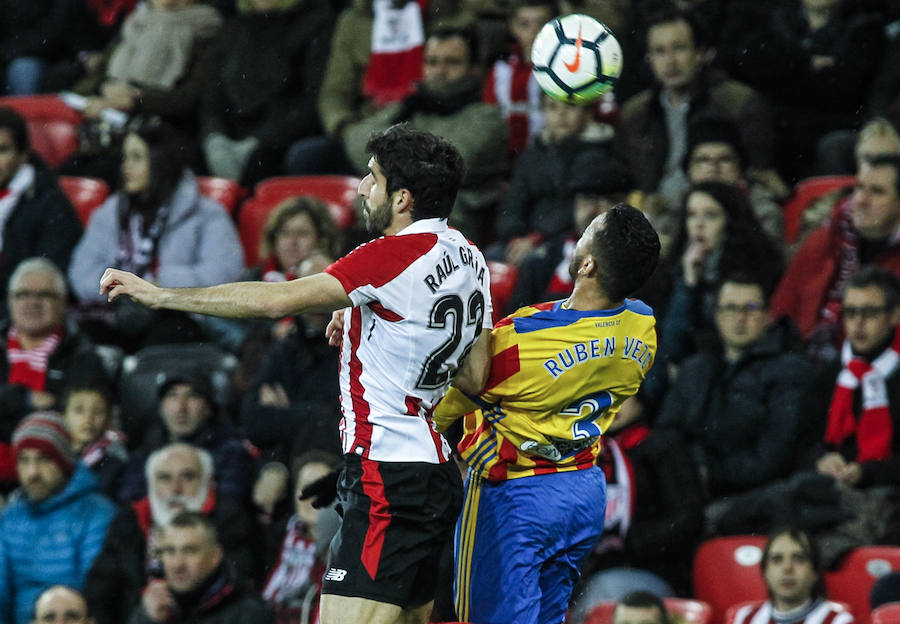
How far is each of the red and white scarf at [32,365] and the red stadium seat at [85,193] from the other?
1.39 meters

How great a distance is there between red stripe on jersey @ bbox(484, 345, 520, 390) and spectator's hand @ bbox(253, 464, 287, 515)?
3473 mm

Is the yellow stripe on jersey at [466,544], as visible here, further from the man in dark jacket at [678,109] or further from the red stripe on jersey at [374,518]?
the man in dark jacket at [678,109]

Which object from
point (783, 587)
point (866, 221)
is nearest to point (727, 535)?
point (783, 587)

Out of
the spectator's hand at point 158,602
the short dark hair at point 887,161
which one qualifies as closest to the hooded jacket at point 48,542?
the spectator's hand at point 158,602

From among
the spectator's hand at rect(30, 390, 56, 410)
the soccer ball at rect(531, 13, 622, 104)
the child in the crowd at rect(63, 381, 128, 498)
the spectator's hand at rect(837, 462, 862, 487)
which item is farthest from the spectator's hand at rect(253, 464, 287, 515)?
the soccer ball at rect(531, 13, 622, 104)

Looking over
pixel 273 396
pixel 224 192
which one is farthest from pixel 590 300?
pixel 224 192

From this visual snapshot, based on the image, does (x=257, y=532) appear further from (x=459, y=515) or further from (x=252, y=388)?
(x=459, y=515)

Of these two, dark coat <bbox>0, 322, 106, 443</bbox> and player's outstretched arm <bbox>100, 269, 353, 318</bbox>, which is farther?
dark coat <bbox>0, 322, 106, 443</bbox>

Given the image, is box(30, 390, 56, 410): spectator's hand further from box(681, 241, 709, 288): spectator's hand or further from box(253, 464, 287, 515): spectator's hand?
box(681, 241, 709, 288): spectator's hand

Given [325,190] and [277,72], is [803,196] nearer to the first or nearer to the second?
[325,190]

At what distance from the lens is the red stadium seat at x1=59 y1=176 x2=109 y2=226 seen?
10.6 meters

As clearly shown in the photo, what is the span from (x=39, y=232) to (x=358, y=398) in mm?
5987

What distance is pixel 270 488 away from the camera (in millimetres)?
8219

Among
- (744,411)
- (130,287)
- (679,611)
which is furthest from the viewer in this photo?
(744,411)
